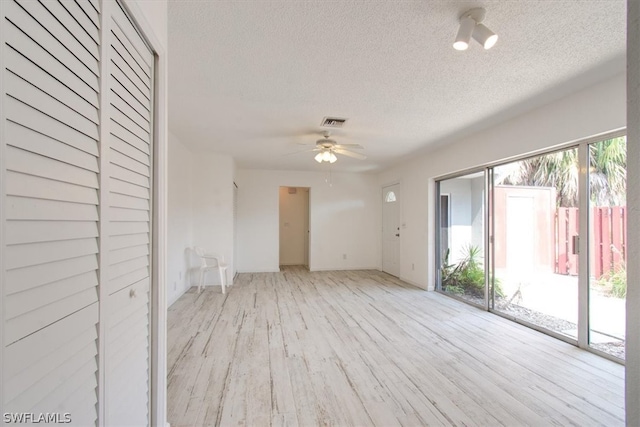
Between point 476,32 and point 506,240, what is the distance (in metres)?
2.98

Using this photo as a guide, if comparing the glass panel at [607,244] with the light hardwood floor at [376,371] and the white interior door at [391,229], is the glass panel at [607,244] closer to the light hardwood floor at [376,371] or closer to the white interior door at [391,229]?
the light hardwood floor at [376,371]

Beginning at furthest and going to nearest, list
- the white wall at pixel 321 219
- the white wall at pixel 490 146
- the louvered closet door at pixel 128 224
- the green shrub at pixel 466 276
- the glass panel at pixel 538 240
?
the white wall at pixel 321 219 < the green shrub at pixel 466 276 < the glass panel at pixel 538 240 < the white wall at pixel 490 146 < the louvered closet door at pixel 128 224

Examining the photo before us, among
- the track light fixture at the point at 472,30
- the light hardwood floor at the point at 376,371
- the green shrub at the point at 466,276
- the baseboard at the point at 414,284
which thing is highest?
the track light fixture at the point at 472,30

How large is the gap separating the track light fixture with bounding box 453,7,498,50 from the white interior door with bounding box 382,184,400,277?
4.82m

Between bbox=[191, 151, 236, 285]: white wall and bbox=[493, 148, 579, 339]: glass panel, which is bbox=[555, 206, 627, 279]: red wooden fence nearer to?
bbox=[493, 148, 579, 339]: glass panel

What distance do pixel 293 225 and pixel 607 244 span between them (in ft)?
20.9

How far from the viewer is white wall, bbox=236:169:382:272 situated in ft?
21.5

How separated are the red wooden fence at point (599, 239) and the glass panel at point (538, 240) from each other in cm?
1

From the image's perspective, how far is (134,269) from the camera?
125cm

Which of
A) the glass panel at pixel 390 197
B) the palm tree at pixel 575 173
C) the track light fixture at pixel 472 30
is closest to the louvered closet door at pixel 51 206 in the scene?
the track light fixture at pixel 472 30

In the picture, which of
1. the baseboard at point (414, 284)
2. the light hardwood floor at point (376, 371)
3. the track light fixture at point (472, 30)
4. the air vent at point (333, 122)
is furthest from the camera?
the baseboard at point (414, 284)

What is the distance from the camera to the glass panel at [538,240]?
116 inches

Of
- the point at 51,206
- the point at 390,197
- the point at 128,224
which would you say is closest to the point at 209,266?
the point at 128,224

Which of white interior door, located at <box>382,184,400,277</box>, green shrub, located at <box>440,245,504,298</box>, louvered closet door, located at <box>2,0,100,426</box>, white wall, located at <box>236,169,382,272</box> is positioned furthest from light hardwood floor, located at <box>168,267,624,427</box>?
white wall, located at <box>236,169,382,272</box>
